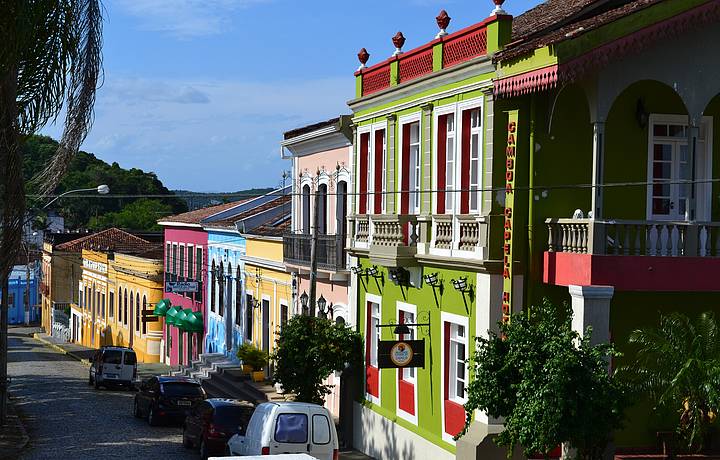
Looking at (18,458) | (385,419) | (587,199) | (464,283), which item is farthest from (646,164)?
(18,458)

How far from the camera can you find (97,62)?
14016 mm

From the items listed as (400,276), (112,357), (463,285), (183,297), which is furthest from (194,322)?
(463,285)

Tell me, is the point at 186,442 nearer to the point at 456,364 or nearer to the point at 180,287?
the point at 456,364

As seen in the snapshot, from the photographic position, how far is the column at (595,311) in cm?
1747

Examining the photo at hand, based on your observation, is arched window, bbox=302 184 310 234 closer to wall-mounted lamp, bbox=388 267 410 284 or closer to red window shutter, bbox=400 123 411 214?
red window shutter, bbox=400 123 411 214

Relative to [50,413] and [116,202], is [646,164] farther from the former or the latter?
[116,202]

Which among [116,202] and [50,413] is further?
[116,202]

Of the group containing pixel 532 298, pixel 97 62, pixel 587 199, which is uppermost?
pixel 97 62

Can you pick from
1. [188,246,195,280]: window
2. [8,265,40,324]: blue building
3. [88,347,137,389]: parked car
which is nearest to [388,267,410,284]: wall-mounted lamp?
[88,347,137,389]: parked car

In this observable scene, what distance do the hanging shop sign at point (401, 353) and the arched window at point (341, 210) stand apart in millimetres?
8896

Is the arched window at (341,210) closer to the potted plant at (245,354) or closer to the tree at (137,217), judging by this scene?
the potted plant at (245,354)

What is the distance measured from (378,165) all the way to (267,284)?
38.2 feet

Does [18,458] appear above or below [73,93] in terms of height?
below

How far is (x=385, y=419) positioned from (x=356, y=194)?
5292 millimetres
